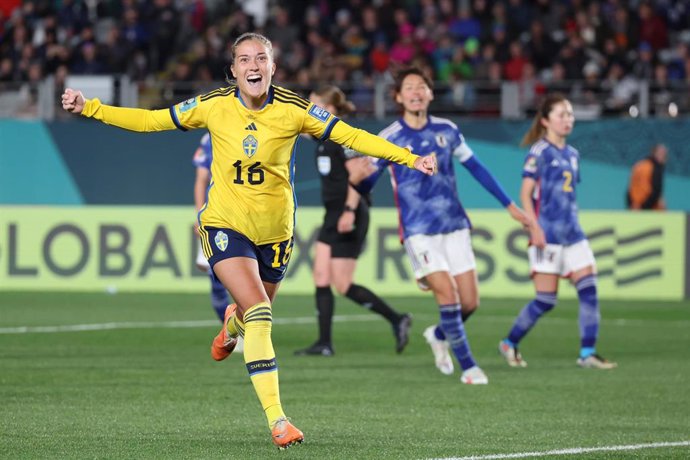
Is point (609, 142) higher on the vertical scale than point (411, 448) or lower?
higher

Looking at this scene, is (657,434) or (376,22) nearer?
(657,434)

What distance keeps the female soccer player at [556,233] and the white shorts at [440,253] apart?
3.98 feet

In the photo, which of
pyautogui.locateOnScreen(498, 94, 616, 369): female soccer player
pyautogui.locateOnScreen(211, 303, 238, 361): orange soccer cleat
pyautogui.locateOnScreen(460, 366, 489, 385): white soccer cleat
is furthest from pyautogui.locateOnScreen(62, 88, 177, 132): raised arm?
pyautogui.locateOnScreen(498, 94, 616, 369): female soccer player

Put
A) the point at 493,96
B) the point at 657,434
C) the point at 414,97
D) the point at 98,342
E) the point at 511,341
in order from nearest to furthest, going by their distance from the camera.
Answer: the point at 657,434 → the point at 414,97 → the point at 511,341 → the point at 98,342 → the point at 493,96

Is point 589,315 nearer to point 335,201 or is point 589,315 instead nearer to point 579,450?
point 335,201

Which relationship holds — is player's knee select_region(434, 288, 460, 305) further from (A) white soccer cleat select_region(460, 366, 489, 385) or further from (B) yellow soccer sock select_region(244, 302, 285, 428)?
(B) yellow soccer sock select_region(244, 302, 285, 428)

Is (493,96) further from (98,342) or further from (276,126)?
(276,126)

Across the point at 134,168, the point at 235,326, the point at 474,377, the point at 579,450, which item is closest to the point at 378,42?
the point at 134,168

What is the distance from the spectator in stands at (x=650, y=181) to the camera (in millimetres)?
22688

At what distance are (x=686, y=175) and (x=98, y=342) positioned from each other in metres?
A: 13.3

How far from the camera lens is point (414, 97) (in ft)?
34.7

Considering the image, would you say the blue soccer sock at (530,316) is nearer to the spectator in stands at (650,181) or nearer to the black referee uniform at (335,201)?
the black referee uniform at (335,201)

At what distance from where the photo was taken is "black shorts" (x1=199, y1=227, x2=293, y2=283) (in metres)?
7.54

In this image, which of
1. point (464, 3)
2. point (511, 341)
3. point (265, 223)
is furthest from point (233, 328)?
point (464, 3)
